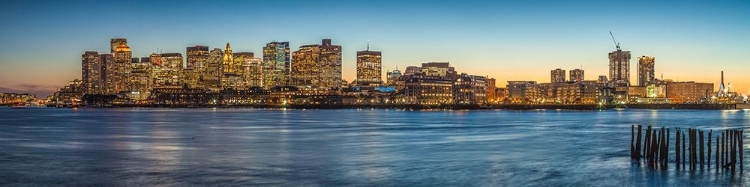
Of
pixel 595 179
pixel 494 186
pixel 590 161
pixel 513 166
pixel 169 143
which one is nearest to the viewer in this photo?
pixel 494 186

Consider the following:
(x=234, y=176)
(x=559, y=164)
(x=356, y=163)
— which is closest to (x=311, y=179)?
(x=234, y=176)

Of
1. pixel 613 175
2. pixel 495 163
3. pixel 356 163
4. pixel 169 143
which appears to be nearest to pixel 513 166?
pixel 495 163

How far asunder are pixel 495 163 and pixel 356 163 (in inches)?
265

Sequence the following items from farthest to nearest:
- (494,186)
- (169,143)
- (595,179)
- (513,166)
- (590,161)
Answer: (169,143), (590,161), (513,166), (595,179), (494,186)

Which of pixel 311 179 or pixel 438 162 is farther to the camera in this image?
pixel 438 162

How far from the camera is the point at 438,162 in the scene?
37.3m

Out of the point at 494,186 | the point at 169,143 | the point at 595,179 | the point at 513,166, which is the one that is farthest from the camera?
the point at 169,143

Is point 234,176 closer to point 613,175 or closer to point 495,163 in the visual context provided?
point 495,163

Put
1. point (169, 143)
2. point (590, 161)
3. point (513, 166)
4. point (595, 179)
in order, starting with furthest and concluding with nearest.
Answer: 1. point (169, 143)
2. point (590, 161)
3. point (513, 166)
4. point (595, 179)

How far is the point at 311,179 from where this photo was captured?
30.3 meters

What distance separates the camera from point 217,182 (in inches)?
1145

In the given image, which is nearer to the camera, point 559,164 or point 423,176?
point 423,176

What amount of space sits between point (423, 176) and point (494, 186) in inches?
140

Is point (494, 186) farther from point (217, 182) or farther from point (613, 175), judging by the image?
point (217, 182)
